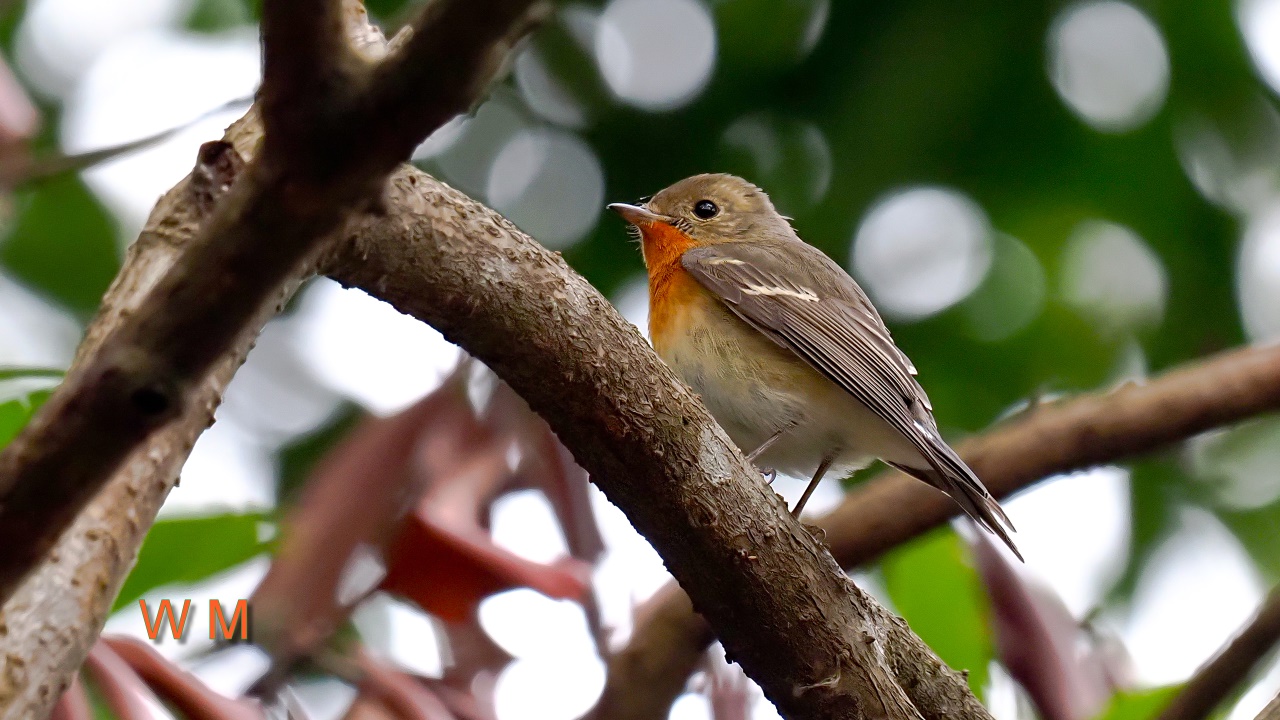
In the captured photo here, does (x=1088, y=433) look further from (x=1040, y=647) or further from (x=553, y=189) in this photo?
(x=553, y=189)

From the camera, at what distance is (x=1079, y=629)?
406cm

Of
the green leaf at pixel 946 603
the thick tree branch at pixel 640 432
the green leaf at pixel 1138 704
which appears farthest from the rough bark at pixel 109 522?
the green leaf at pixel 946 603

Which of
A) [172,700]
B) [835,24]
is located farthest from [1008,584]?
[835,24]

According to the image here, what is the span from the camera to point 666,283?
4.64 meters

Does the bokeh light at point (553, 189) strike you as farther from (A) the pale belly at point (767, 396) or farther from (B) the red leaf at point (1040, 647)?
(B) the red leaf at point (1040, 647)

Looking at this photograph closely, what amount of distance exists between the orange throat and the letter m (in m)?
2.01

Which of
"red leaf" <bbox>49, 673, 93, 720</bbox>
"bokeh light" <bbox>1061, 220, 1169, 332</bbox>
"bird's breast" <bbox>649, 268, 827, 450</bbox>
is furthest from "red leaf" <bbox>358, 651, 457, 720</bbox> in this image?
"bokeh light" <bbox>1061, 220, 1169, 332</bbox>

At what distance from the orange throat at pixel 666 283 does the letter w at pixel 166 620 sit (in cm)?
196

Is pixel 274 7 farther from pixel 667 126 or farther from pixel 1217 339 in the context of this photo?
pixel 1217 339

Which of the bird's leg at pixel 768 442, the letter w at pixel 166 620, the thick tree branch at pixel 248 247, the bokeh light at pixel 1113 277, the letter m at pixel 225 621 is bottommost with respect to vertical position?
the bokeh light at pixel 1113 277

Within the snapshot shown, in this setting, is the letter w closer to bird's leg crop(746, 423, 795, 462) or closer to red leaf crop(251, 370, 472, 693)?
red leaf crop(251, 370, 472, 693)

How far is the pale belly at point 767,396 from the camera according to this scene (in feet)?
13.9

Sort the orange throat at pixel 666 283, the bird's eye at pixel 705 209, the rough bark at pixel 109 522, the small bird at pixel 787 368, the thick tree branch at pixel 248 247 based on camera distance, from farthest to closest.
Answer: the bird's eye at pixel 705 209 → the orange throat at pixel 666 283 → the small bird at pixel 787 368 → the rough bark at pixel 109 522 → the thick tree branch at pixel 248 247

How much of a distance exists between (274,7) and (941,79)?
572cm
